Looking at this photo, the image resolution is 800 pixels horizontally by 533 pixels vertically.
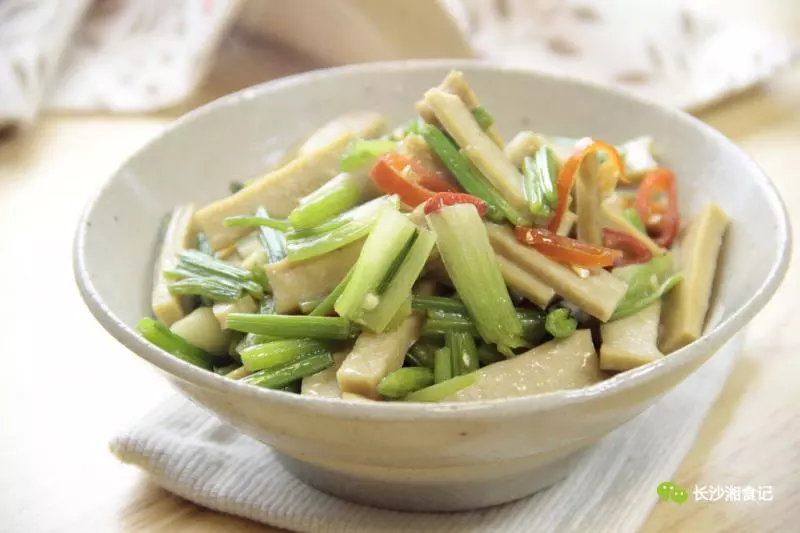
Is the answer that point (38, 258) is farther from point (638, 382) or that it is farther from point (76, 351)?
point (638, 382)

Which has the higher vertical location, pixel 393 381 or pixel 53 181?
pixel 393 381

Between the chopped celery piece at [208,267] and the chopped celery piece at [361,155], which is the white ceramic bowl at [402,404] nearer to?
the chopped celery piece at [208,267]

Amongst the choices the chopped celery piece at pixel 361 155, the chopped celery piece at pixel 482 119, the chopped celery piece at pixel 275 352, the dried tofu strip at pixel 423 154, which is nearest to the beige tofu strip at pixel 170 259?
the chopped celery piece at pixel 275 352

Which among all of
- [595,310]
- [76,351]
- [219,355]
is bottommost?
[76,351]

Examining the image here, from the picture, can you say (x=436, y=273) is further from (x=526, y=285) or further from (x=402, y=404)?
(x=402, y=404)

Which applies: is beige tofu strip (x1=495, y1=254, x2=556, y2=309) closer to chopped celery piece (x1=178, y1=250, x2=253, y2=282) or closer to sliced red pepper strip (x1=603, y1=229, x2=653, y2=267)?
sliced red pepper strip (x1=603, y1=229, x2=653, y2=267)

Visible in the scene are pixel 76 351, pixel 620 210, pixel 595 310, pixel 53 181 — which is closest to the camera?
pixel 595 310

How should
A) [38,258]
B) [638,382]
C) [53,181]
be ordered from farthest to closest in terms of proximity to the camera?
[53,181] → [38,258] → [638,382]

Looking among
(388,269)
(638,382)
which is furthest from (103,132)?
(638,382)
